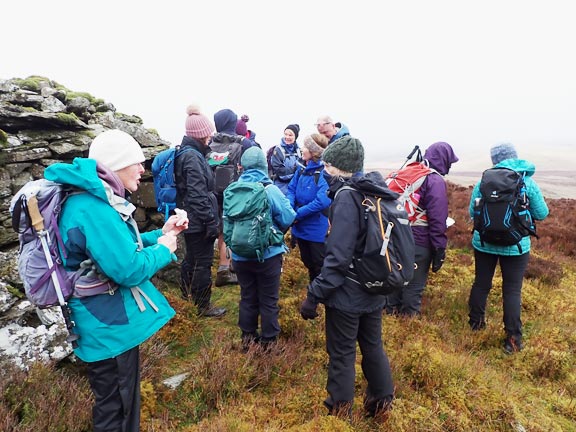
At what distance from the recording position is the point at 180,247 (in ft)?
18.6

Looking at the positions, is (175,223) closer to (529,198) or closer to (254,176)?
(254,176)

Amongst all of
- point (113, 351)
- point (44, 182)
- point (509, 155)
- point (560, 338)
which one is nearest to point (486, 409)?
point (560, 338)

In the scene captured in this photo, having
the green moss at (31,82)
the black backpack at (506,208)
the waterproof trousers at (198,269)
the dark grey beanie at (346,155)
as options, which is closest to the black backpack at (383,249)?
the dark grey beanie at (346,155)

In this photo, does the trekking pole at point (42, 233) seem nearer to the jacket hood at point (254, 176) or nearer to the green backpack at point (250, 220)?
the green backpack at point (250, 220)

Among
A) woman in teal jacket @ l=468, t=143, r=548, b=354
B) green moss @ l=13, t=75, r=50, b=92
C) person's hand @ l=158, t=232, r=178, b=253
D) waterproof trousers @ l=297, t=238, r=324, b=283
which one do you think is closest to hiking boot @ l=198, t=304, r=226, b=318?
waterproof trousers @ l=297, t=238, r=324, b=283

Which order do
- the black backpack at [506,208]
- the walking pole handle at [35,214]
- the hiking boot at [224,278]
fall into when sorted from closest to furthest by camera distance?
the walking pole handle at [35,214] < the black backpack at [506,208] < the hiking boot at [224,278]

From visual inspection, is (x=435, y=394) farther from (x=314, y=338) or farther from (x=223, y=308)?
(x=223, y=308)

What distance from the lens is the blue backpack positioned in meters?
4.32

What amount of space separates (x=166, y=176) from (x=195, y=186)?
473 millimetres

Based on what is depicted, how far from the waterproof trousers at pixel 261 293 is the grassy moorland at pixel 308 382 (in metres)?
0.24

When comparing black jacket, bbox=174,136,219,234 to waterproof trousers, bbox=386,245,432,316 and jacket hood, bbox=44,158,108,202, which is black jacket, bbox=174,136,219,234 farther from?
waterproof trousers, bbox=386,245,432,316

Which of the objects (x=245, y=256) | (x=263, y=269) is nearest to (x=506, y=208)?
(x=263, y=269)

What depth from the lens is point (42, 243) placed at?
197 cm

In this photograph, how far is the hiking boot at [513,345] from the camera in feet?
14.7
